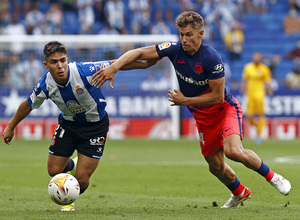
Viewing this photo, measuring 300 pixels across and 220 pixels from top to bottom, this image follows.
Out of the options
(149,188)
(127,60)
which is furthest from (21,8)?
(127,60)

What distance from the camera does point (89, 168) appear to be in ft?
27.0

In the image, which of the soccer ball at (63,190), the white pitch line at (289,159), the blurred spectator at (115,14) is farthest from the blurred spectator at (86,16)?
the soccer ball at (63,190)

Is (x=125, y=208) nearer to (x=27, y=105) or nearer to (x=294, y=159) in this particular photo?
(x=27, y=105)

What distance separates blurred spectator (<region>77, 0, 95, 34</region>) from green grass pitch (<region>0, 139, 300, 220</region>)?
8765 millimetres

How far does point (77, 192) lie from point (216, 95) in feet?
6.51

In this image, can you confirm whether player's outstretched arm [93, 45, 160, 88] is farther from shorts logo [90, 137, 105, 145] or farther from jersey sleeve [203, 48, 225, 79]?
shorts logo [90, 137, 105, 145]

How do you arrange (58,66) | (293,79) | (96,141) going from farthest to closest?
(293,79) → (96,141) → (58,66)

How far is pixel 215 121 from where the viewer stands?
809 centimetres

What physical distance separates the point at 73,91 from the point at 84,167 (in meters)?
0.98

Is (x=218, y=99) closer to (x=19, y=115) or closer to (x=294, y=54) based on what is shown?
(x=19, y=115)

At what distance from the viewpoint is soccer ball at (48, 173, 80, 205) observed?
24.3 feet

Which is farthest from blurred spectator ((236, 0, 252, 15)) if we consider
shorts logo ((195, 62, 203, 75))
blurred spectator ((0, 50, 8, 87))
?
shorts logo ((195, 62, 203, 75))

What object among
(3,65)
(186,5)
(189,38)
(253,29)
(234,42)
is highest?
(189,38)

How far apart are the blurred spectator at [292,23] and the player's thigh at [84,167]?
2161 centimetres
